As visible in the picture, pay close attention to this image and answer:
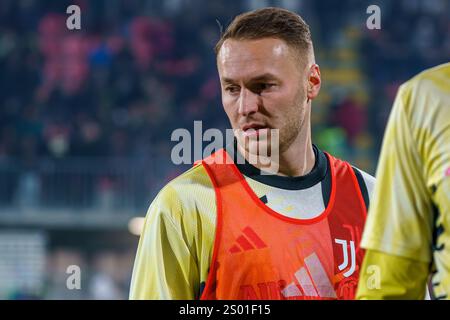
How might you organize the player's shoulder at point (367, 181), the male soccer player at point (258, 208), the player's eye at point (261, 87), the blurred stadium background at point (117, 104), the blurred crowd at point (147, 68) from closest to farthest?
the male soccer player at point (258, 208) < the player's eye at point (261, 87) < the player's shoulder at point (367, 181) < the blurred stadium background at point (117, 104) < the blurred crowd at point (147, 68)

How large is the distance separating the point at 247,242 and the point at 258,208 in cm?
15

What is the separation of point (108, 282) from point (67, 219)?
2.93 ft

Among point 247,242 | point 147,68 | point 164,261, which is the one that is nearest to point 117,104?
point 147,68

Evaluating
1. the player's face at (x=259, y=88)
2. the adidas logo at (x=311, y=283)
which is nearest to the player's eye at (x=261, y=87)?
the player's face at (x=259, y=88)

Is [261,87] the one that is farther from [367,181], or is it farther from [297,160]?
[367,181]

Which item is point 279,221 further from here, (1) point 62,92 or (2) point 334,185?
(1) point 62,92

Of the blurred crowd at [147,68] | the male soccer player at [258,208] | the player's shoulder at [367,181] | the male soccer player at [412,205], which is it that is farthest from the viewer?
the blurred crowd at [147,68]

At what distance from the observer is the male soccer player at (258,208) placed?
8.97 feet

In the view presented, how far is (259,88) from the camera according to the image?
286cm

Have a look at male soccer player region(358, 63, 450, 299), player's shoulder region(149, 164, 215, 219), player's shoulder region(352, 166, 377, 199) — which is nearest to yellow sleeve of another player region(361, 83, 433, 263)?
male soccer player region(358, 63, 450, 299)

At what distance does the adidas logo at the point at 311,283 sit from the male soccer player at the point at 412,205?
0.76 m

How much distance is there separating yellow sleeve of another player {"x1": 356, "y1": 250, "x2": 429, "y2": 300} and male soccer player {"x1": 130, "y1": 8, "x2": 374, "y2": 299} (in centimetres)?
75

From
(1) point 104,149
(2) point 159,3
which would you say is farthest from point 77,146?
(2) point 159,3

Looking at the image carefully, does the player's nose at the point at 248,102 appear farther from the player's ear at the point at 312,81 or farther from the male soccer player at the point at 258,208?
the player's ear at the point at 312,81
